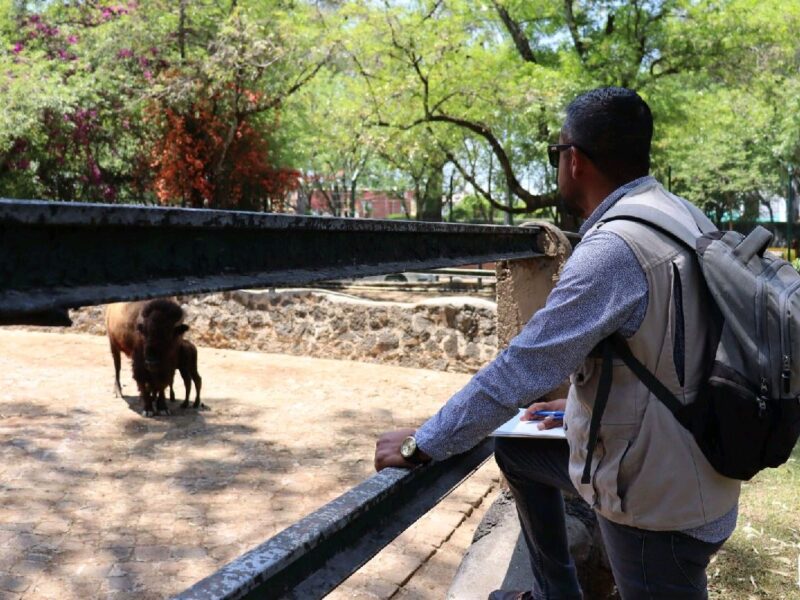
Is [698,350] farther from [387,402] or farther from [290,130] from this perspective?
[290,130]

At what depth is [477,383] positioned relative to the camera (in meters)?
2.00

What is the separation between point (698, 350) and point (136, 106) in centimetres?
1739

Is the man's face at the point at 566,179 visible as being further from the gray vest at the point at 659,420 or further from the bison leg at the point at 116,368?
the bison leg at the point at 116,368

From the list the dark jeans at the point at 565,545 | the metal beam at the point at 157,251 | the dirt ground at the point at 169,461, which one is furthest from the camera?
the dirt ground at the point at 169,461

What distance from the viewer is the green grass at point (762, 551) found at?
3.62 meters

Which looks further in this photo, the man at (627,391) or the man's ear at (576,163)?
the man's ear at (576,163)

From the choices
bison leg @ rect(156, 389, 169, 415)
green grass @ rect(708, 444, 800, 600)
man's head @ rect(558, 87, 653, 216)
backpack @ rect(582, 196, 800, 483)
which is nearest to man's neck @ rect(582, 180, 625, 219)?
man's head @ rect(558, 87, 653, 216)

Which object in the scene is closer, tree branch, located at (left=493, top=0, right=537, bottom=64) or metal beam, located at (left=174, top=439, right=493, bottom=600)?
metal beam, located at (left=174, top=439, right=493, bottom=600)

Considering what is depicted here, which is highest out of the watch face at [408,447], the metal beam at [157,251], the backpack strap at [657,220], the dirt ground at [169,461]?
the backpack strap at [657,220]

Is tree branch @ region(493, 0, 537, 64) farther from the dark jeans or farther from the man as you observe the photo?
the man

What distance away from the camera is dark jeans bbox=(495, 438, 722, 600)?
2014 mm

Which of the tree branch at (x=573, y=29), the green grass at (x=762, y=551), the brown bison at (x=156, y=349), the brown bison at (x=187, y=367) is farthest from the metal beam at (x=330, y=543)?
the tree branch at (x=573, y=29)

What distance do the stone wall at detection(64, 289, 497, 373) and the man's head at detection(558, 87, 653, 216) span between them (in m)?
7.89

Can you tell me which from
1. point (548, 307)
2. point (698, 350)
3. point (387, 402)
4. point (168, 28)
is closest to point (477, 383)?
point (548, 307)
